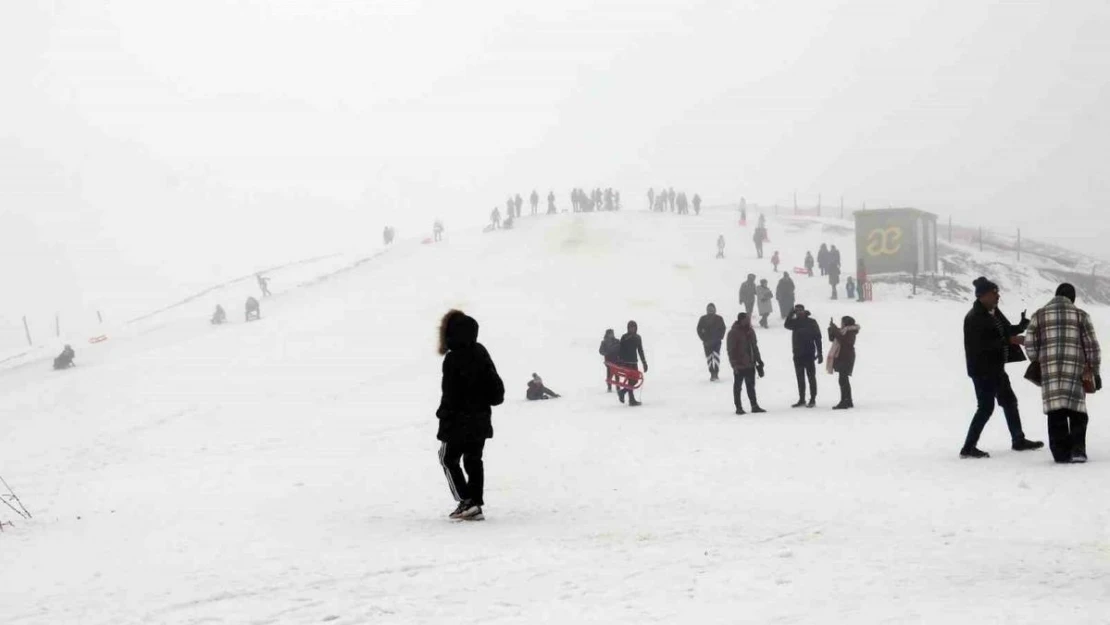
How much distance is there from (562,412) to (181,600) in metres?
12.4

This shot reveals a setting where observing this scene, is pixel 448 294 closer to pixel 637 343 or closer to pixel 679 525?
pixel 637 343

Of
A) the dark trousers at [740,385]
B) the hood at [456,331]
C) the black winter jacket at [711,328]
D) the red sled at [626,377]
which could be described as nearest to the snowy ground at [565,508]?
the dark trousers at [740,385]

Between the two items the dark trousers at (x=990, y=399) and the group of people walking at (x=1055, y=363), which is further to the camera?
the dark trousers at (x=990, y=399)

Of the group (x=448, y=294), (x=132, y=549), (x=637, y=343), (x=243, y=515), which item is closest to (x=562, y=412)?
(x=637, y=343)

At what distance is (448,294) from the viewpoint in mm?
36344

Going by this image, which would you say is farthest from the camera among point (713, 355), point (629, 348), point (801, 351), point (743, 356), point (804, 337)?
point (713, 355)

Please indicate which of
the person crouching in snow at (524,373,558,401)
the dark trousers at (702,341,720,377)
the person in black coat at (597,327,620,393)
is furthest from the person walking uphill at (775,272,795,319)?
the person crouching in snow at (524,373,558,401)

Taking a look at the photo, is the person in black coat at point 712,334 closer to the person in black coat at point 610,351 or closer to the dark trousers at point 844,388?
the person in black coat at point 610,351

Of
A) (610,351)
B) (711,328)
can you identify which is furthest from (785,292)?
(610,351)

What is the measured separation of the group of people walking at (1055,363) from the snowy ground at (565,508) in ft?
1.32

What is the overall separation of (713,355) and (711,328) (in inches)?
41.9

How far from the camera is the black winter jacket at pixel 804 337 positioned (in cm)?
1502

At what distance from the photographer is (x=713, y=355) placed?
821 inches

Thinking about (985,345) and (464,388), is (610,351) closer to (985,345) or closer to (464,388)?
(985,345)
